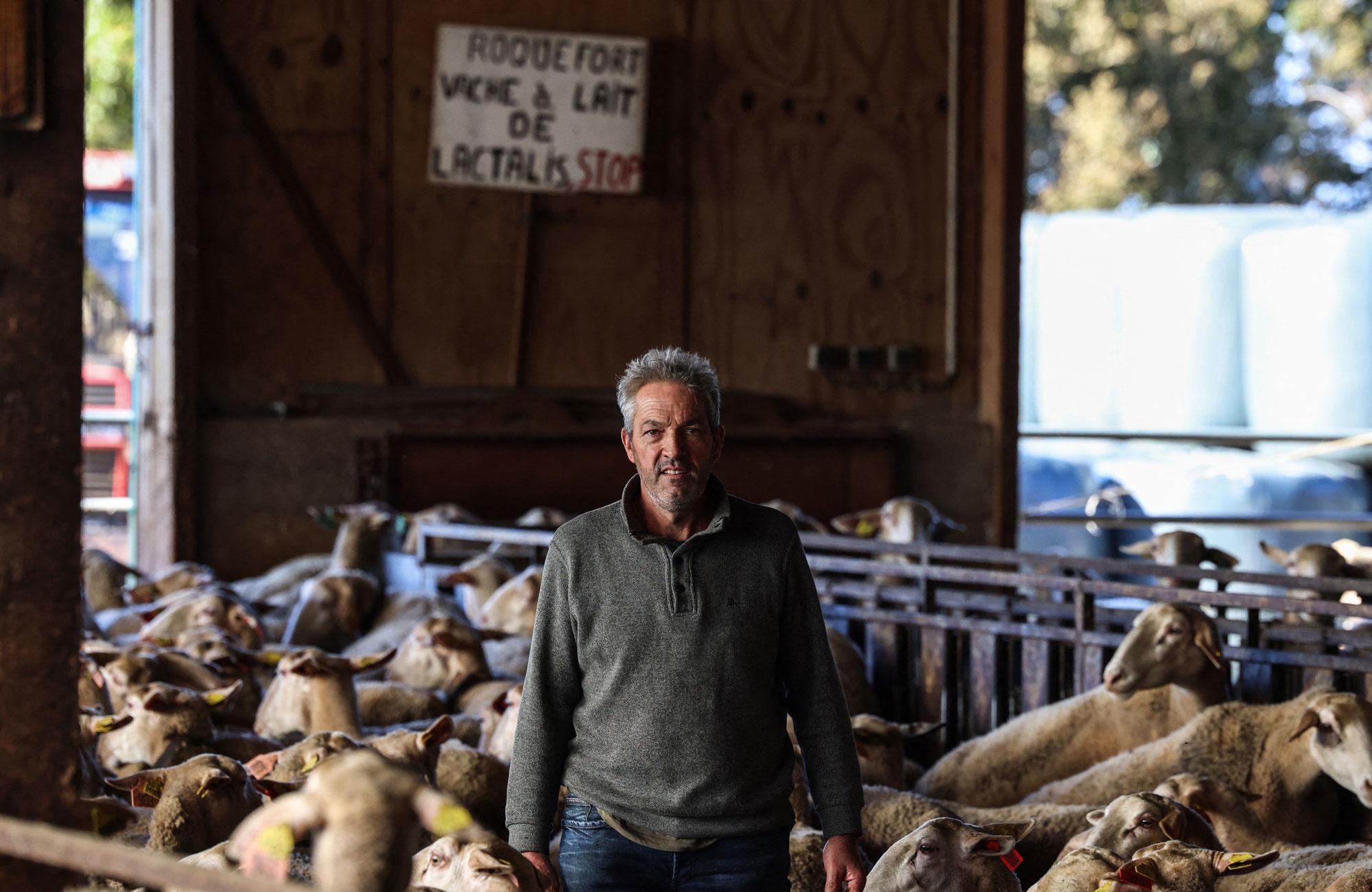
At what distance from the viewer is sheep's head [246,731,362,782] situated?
3980 mm

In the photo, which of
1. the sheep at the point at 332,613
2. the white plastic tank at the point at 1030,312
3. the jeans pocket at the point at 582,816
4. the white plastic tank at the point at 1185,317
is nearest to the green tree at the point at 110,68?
the white plastic tank at the point at 1030,312

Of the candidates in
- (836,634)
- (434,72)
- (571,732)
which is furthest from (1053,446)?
(571,732)

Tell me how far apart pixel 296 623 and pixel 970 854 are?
449cm

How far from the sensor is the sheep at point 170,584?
720 centimetres

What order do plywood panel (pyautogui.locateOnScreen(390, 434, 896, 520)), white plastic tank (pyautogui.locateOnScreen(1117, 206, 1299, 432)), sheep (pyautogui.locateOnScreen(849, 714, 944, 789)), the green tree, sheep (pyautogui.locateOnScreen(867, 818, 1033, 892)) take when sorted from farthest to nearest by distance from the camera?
the green tree → white plastic tank (pyautogui.locateOnScreen(1117, 206, 1299, 432)) → plywood panel (pyautogui.locateOnScreen(390, 434, 896, 520)) → sheep (pyautogui.locateOnScreen(849, 714, 944, 789)) → sheep (pyautogui.locateOnScreen(867, 818, 1033, 892))

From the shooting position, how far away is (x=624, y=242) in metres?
8.92

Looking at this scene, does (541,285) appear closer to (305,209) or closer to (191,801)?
(305,209)

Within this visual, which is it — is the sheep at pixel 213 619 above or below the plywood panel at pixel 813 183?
below

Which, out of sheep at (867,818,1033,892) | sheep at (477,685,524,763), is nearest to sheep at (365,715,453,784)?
sheep at (477,685,524,763)

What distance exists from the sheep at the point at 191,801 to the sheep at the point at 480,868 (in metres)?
0.93

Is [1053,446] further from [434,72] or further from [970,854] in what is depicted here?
[970,854]

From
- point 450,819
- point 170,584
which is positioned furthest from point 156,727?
point 450,819

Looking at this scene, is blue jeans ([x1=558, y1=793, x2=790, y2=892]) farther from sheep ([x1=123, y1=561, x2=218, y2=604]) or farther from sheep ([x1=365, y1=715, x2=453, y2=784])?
sheep ([x1=123, y1=561, x2=218, y2=604])

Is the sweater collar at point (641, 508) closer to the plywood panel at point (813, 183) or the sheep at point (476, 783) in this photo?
the sheep at point (476, 783)
